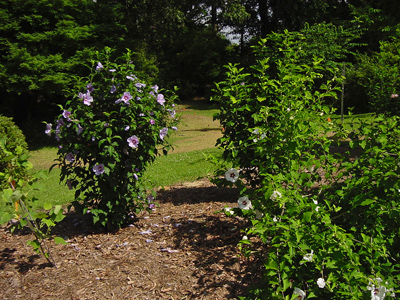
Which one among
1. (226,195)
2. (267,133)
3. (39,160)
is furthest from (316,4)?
(267,133)

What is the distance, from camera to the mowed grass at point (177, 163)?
659 cm

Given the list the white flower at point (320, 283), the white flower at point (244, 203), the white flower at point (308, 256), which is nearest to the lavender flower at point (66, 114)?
the white flower at point (244, 203)

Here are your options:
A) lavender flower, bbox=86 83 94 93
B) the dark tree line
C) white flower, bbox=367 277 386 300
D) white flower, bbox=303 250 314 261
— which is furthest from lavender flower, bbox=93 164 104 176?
the dark tree line

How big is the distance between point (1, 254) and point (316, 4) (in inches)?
810

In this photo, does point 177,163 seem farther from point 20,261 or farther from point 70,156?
point 20,261

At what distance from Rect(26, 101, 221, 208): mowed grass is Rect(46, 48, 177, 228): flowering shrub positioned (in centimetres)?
35

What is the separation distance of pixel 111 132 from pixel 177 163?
17.3 ft

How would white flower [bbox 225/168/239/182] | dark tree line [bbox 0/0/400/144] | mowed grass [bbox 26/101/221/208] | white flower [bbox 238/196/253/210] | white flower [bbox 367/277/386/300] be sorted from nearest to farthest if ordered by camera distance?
white flower [bbox 367/277/386/300] < white flower [bbox 238/196/253/210] < white flower [bbox 225/168/239/182] < mowed grass [bbox 26/101/221/208] < dark tree line [bbox 0/0/400/144]

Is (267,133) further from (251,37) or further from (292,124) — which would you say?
(251,37)

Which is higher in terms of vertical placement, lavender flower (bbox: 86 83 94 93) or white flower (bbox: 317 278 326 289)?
lavender flower (bbox: 86 83 94 93)

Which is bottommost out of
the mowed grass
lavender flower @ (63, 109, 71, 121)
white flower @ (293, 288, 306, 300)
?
the mowed grass

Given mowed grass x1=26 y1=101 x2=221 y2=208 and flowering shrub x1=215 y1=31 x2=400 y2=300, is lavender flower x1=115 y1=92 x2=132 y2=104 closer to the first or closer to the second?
mowed grass x1=26 y1=101 x2=221 y2=208

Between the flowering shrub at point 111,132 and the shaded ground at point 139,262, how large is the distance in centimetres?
35

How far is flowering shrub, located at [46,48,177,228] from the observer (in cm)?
342
